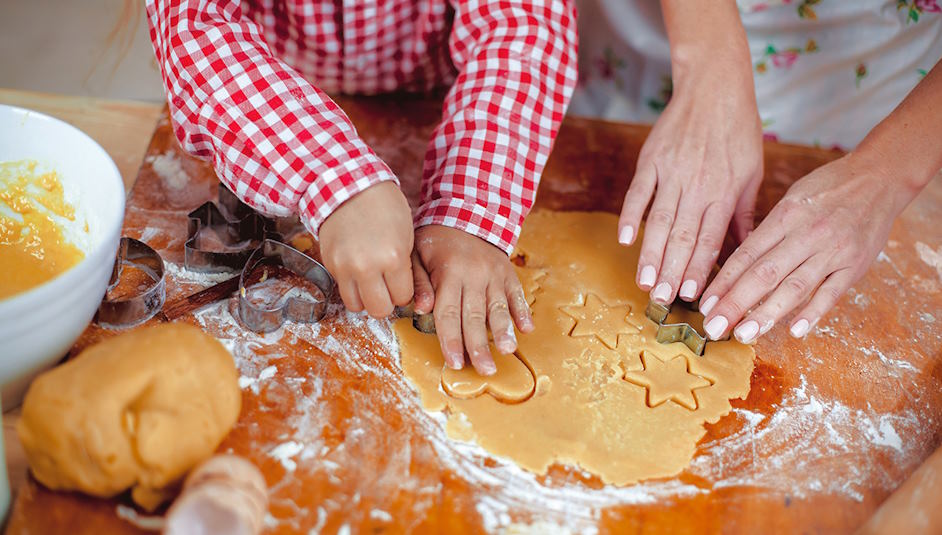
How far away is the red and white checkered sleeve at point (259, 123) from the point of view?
33.7 inches

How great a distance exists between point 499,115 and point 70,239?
1.73 ft

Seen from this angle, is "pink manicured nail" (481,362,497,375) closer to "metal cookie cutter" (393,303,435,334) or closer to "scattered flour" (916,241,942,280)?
Result: "metal cookie cutter" (393,303,435,334)

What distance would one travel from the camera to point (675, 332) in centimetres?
94

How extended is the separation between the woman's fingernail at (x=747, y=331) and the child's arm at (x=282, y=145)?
0.39 m

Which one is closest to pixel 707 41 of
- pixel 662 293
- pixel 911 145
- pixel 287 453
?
pixel 911 145

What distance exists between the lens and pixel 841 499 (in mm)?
795

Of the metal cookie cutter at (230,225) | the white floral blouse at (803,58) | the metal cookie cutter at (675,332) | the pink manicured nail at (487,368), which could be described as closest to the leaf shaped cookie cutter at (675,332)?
the metal cookie cutter at (675,332)

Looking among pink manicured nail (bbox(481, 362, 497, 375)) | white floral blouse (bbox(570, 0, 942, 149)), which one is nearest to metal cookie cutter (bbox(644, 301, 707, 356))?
pink manicured nail (bbox(481, 362, 497, 375))

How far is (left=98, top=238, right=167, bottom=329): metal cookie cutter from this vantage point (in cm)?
83

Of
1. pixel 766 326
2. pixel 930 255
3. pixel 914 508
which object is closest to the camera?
pixel 914 508

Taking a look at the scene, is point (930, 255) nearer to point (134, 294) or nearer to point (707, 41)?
point (707, 41)

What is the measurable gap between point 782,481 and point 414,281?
0.44 metres

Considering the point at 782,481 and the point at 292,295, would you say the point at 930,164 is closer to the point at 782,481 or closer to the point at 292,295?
the point at 782,481

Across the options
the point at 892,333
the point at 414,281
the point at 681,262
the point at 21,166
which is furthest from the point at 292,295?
the point at 892,333
